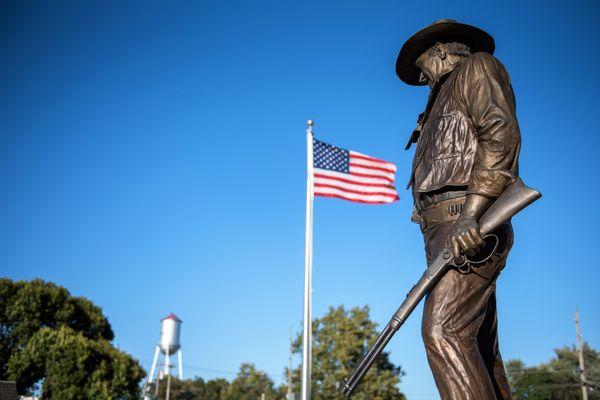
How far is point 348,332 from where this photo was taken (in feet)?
131

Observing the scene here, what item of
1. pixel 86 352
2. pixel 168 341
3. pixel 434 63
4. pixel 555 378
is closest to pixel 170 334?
pixel 168 341

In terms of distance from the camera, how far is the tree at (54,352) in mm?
30453

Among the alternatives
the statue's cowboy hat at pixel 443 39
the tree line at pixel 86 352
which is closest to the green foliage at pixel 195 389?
the tree line at pixel 86 352

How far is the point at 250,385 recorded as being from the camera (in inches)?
2216

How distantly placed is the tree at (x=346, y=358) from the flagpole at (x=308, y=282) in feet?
76.5

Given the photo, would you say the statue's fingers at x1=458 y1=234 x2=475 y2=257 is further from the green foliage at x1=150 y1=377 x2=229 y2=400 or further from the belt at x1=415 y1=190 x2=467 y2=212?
the green foliage at x1=150 y1=377 x2=229 y2=400

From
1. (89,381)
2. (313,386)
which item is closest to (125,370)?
(89,381)

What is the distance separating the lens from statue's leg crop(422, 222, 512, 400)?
3.43 metres

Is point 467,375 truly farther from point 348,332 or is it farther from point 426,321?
point 348,332

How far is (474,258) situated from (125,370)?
107 ft

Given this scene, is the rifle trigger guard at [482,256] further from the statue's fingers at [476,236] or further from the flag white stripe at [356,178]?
the flag white stripe at [356,178]

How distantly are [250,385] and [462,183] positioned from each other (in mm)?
55768

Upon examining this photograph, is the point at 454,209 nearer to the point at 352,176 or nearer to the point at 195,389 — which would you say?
the point at 352,176

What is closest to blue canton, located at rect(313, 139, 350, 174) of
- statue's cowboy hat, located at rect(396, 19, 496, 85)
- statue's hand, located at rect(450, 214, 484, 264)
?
statue's cowboy hat, located at rect(396, 19, 496, 85)
